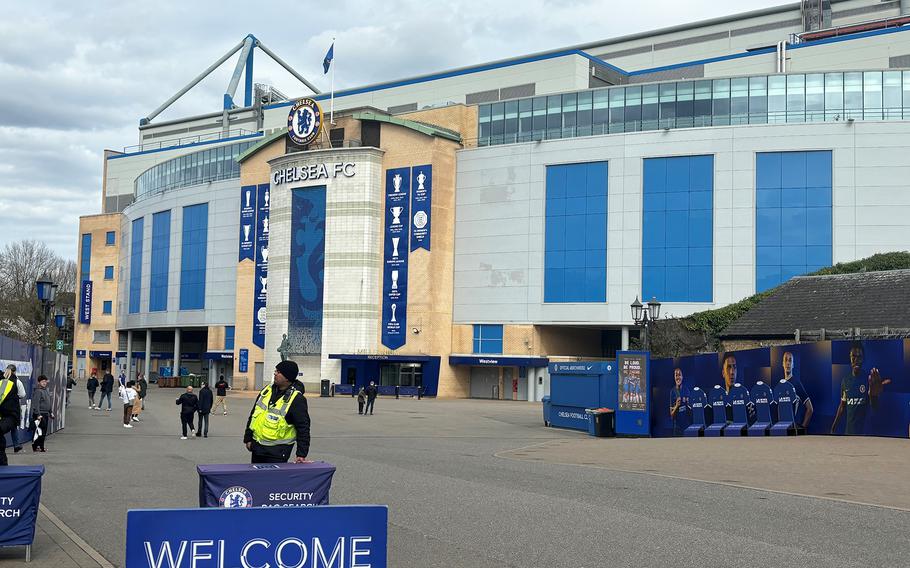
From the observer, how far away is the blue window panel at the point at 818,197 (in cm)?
5606

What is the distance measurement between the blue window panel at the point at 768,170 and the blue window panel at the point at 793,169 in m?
0.23

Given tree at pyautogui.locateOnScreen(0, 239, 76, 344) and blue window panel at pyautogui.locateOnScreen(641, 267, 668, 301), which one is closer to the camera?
blue window panel at pyautogui.locateOnScreen(641, 267, 668, 301)

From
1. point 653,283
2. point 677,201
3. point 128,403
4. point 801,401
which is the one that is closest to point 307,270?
point 653,283

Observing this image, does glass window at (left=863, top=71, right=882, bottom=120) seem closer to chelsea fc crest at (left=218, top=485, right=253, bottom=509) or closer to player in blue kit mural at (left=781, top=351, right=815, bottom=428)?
player in blue kit mural at (left=781, top=351, right=815, bottom=428)

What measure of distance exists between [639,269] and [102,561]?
172 ft

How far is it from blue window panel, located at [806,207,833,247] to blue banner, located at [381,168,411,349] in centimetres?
2571

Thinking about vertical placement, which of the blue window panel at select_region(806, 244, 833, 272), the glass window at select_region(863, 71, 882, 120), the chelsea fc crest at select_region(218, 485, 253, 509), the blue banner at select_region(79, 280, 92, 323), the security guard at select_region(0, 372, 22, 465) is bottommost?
the chelsea fc crest at select_region(218, 485, 253, 509)

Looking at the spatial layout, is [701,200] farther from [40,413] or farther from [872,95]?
[40,413]

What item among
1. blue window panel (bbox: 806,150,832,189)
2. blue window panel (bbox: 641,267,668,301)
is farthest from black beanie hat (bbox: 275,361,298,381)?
blue window panel (bbox: 806,150,832,189)

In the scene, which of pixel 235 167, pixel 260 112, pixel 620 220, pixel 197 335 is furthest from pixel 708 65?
pixel 197 335

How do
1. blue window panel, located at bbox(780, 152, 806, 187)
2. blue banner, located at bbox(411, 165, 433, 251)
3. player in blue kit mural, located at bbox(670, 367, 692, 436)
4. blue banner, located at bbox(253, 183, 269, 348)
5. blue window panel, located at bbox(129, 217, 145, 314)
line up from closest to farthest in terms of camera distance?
player in blue kit mural, located at bbox(670, 367, 692, 436) < blue window panel, located at bbox(780, 152, 806, 187) < blue banner, located at bbox(411, 165, 433, 251) < blue banner, located at bbox(253, 183, 269, 348) < blue window panel, located at bbox(129, 217, 145, 314)

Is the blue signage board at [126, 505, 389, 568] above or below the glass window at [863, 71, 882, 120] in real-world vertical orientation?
below

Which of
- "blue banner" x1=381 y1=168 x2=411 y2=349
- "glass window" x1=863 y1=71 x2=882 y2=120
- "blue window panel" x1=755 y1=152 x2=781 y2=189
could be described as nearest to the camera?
"glass window" x1=863 y1=71 x2=882 y2=120

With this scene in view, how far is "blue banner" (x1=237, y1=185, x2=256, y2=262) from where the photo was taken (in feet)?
249
